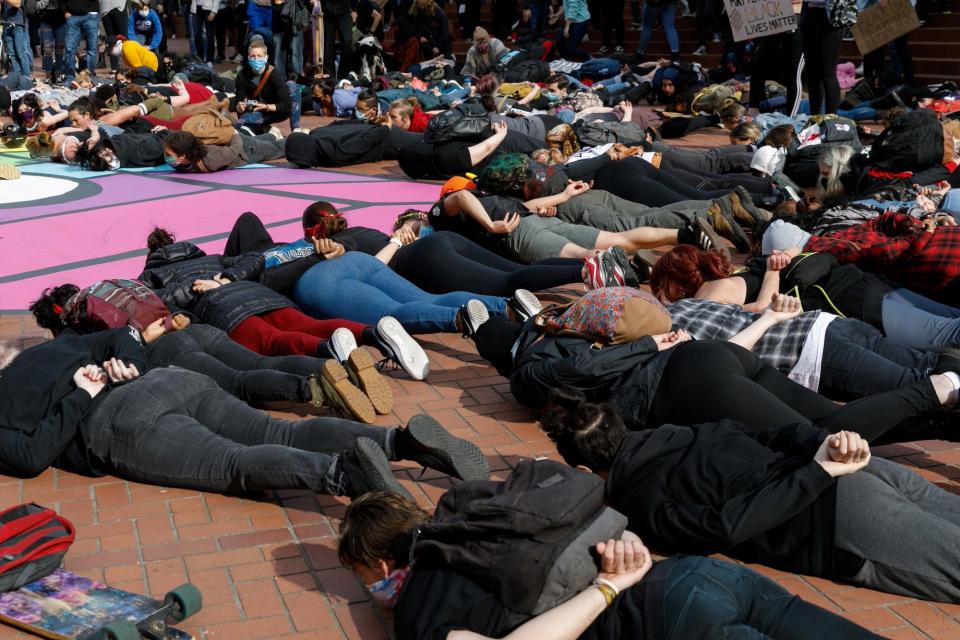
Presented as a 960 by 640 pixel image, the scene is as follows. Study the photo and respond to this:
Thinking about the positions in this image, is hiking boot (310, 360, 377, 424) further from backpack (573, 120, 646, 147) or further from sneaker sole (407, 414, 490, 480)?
backpack (573, 120, 646, 147)

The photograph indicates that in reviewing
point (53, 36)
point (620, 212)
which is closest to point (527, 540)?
point (620, 212)

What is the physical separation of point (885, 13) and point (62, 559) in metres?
10.00

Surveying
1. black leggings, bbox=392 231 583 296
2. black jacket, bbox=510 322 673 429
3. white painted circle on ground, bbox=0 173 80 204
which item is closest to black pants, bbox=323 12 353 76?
white painted circle on ground, bbox=0 173 80 204

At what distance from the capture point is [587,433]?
3.65 m

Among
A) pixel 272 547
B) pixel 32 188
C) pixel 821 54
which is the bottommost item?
pixel 32 188

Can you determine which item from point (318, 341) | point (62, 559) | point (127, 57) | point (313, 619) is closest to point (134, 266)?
point (318, 341)

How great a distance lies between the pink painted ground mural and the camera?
26.7ft

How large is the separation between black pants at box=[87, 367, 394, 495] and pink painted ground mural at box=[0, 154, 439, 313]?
3.05 meters

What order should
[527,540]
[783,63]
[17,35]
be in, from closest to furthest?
[527,540] < [783,63] < [17,35]

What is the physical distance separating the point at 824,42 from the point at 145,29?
13.9 m

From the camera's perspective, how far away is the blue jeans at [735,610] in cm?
290

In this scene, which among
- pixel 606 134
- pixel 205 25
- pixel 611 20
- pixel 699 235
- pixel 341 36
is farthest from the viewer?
pixel 205 25

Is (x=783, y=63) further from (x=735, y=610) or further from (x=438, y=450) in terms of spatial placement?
(x=735, y=610)

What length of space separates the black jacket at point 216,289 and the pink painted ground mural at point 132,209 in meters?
1.32
